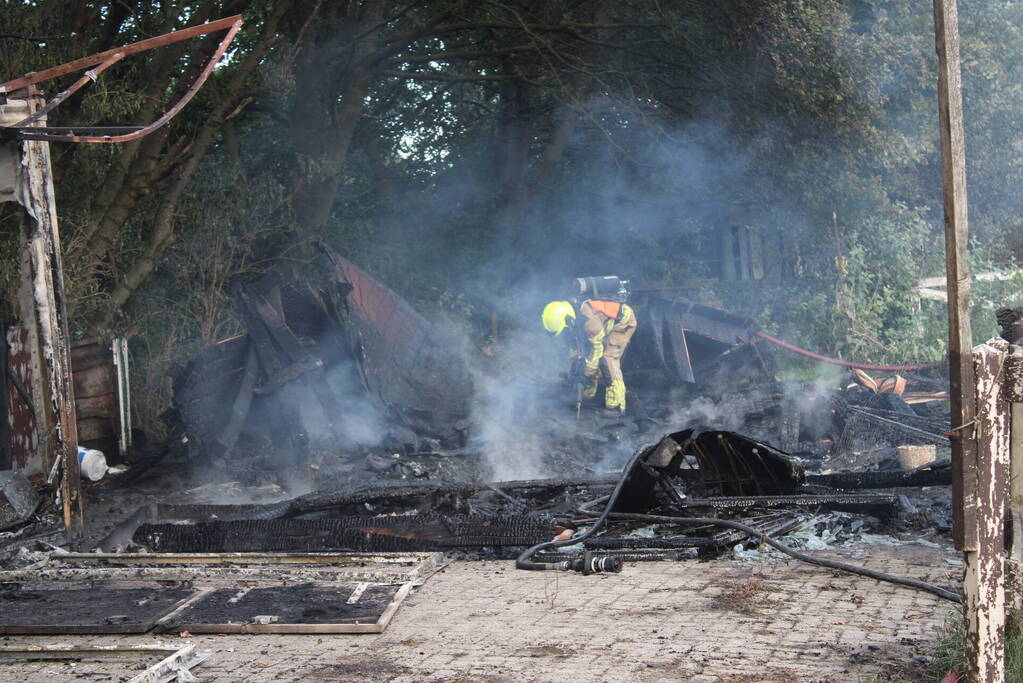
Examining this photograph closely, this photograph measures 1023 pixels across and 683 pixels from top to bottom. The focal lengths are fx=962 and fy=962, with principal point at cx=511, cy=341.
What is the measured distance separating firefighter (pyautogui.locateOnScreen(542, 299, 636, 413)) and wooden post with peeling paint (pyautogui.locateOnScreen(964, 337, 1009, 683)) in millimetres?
9804

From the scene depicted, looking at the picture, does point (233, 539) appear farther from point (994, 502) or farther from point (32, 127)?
point (994, 502)

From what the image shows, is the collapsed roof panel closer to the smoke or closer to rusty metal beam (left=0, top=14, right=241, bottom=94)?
the smoke

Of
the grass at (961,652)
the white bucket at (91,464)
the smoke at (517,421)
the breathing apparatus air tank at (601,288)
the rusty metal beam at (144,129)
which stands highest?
the rusty metal beam at (144,129)

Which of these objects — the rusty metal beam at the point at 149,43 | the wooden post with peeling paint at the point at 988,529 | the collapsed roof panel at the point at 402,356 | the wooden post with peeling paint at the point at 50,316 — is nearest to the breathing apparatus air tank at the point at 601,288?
the collapsed roof panel at the point at 402,356

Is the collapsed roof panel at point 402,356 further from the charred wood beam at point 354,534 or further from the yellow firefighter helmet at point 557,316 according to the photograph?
the charred wood beam at point 354,534

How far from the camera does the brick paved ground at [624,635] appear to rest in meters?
4.74

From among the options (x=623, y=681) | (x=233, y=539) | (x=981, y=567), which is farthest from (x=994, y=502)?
(x=233, y=539)

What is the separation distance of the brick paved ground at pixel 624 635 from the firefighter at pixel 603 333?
728 centimetres

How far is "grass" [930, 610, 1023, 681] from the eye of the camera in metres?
4.02

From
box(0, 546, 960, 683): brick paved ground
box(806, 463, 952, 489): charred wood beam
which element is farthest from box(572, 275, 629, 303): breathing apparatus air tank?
box(0, 546, 960, 683): brick paved ground

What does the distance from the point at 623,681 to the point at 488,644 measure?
99cm

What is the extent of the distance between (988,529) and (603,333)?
1032 cm

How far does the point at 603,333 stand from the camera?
14.1 m

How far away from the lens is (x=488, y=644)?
5.29 m
